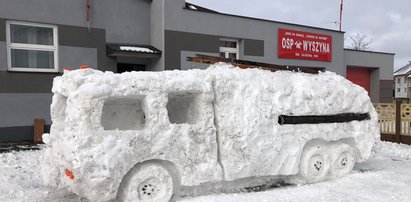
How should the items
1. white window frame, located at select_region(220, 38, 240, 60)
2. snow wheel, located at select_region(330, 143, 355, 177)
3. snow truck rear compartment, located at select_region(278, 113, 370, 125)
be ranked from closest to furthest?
snow truck rear compartment, located at select_region(278, 113, 370, 125)
snow wheel, located at select_region(330, 143, 355, 177)
white window frame, located at select_region(220, 38, 240, 60)

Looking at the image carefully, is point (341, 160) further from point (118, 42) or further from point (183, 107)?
point (118, 42)

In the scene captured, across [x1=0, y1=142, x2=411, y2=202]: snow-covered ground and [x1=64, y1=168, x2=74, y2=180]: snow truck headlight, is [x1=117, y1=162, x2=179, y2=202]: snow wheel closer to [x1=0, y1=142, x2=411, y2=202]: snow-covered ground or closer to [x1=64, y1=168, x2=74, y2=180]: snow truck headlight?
[x1=0, y1=142, x2=411, y2=202]: snow-covered ground

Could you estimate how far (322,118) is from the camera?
5.74 metres

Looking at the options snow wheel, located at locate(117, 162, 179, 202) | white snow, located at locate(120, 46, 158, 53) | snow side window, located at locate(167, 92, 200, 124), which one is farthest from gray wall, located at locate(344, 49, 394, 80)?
snow wheel, located at locate(117, 162, 179, 202)

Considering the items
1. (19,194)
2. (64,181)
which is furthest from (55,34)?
(64,181)

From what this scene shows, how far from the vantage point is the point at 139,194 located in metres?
4.41

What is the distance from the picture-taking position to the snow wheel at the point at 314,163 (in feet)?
18.4

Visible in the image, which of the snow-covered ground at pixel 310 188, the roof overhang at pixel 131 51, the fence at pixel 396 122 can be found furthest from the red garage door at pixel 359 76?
the snow-covered ground at pixel 310 188

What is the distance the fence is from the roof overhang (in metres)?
7.57

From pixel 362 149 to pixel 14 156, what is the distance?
7.34 metres

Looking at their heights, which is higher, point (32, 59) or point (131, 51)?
point (131, 51)

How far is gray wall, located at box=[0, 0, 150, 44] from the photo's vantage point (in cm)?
978

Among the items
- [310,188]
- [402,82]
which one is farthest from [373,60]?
[402,82]

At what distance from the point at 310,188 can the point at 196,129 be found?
2124 millimetres
